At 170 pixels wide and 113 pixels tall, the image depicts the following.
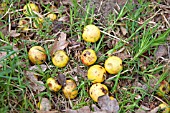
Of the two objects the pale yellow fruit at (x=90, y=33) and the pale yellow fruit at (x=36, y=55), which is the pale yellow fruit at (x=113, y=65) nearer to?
the pale yellow fruit at (x=90, y=33)

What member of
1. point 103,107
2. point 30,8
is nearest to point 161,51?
point 103,107

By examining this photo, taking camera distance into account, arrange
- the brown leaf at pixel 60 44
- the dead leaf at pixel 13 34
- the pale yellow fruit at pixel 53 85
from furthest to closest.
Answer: the dead leaf at pixel 13 34, the brown leaf at pixel 60 44, the pale yellow fruit at pixel 53 85

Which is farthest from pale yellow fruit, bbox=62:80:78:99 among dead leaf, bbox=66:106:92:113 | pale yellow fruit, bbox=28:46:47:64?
pale yellow fruit, bbox=28:46:47:64

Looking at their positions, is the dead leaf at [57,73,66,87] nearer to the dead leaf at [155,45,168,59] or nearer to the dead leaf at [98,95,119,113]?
the dead leaf at [98,95,119,113]

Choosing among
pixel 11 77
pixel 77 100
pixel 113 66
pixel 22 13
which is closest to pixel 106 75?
pixel 113 66

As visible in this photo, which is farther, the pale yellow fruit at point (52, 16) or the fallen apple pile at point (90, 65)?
the pale yellow fruit at point (52, 16)

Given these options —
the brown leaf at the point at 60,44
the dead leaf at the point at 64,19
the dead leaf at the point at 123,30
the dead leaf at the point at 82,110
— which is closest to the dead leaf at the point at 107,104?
the dead leaf at the point at 82,110
